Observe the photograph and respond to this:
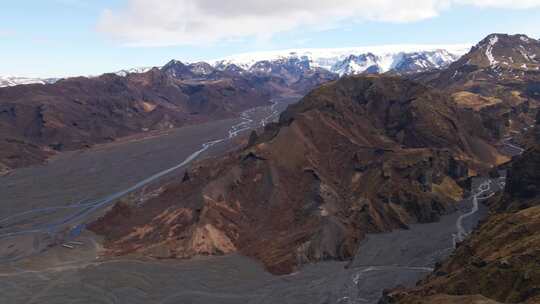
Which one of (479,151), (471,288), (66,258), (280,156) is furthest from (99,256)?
(479,151)

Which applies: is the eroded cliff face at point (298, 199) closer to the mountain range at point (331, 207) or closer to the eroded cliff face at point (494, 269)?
the mountain range at point (331, 207)

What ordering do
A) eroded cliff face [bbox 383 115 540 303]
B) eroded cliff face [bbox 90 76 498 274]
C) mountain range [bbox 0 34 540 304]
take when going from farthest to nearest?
eroded cliff face [bbox 90 76 498 274], mountain range [bbox 0 34 540 304], eroded cliff face [bbox 383 115 540 303]

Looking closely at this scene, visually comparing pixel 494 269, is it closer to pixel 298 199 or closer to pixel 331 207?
pixel 331 207

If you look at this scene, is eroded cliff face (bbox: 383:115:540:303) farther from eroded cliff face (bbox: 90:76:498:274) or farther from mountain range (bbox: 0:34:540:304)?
eroded cliff face (bbox: 90:76:498:274)

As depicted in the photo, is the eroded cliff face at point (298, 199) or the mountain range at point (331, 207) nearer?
the mountain range at point (331, 207)

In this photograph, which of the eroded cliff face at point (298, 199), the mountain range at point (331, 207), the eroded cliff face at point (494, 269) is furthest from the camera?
the eroded cliff face at point (298, 199)

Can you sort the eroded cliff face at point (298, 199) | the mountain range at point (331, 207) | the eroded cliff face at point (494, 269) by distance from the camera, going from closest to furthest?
the eroded cliff face at point (494, 269) → the mountain range at point (331, 207) → the eroded cliff face at point (298, 199)

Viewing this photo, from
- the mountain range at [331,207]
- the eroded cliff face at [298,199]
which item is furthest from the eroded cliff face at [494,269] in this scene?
the eroded cliff face at [298,199]

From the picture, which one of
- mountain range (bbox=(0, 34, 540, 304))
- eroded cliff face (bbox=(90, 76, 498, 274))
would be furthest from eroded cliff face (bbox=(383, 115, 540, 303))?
eroded cliff face (bbox=(90, 76, 498, 274))

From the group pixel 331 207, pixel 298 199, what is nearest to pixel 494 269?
pixel 331 207
